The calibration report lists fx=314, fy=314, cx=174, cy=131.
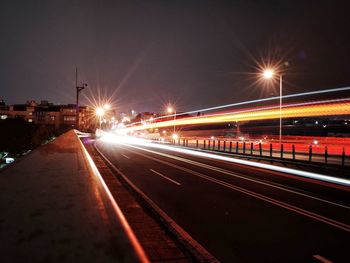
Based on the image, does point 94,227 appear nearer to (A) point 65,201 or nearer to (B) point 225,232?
(A) point 65,201

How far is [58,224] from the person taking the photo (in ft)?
18.3

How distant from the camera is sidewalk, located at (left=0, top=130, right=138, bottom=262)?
430 centimetres

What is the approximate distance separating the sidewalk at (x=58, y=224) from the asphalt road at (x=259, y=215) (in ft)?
6.53

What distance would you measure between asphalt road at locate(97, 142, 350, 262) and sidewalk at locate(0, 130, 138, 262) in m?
1.99

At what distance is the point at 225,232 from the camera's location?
6.96 m

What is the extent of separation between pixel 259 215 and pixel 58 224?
5.22 meters

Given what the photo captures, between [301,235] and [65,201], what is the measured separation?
17.6 ft

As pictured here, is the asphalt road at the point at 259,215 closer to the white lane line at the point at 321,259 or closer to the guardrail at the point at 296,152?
the white lane line at the point at 321,259

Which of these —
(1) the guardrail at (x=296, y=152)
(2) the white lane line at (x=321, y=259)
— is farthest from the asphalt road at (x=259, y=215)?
(1) the guardrail at (x=296, y=152)

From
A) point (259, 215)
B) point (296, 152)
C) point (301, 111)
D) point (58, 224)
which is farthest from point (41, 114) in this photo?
point (58, 224)

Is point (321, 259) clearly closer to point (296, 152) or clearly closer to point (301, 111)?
point (296, 152)

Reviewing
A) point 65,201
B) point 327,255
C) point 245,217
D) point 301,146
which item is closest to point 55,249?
point 65,201

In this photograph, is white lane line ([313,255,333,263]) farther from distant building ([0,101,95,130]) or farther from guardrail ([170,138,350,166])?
distant building ([0,101,95,130])

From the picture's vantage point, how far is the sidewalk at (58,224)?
14.1ft
